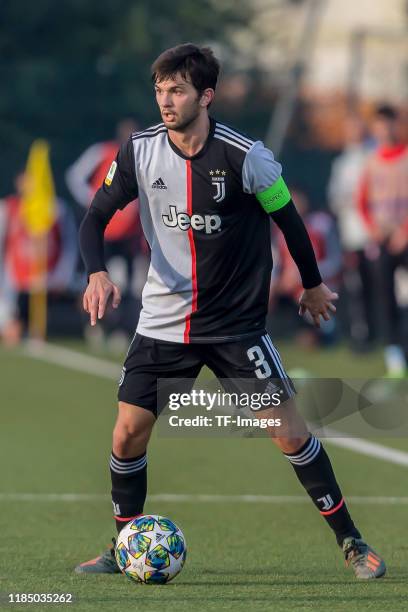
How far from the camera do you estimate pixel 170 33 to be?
3494 cm

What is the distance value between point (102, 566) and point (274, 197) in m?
1.70

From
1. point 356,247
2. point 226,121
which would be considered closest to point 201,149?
point 356,247

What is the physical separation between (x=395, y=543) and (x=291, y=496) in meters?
1.68

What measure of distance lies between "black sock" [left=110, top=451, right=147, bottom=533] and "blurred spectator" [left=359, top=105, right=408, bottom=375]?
861 cm

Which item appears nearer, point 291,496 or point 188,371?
point 188,371

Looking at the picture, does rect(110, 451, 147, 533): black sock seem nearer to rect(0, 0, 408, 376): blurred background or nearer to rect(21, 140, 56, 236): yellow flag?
rect(0, 0, 408, 376): blurred background

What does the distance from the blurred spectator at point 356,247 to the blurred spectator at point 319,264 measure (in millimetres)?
231

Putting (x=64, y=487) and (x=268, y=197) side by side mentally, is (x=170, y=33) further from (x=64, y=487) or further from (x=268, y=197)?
(x=268, y=197)

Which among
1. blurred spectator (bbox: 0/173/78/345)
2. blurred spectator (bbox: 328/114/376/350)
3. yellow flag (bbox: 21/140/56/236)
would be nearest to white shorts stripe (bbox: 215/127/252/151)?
blurred spectator (bbox: 328/114/376/350)

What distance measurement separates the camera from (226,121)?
110 feet

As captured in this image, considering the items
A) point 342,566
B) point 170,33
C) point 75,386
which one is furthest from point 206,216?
point 170,33

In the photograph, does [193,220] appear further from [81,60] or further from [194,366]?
[81,60]

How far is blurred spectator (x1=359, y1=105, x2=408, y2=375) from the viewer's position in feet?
50.6

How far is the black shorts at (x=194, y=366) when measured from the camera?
667 cm
